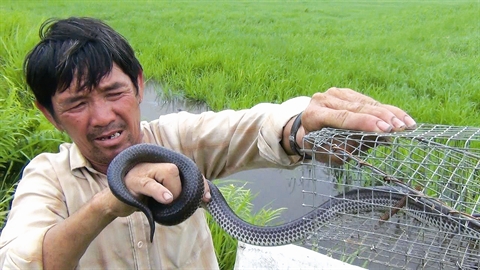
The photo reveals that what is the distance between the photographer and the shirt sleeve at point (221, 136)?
2105mm

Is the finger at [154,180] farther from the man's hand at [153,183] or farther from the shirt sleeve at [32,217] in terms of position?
the shirt sleeve at [32,217]

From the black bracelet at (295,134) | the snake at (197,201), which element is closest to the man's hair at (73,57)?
the snake at (197,201)

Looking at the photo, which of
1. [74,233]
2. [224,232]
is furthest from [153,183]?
[224,232]

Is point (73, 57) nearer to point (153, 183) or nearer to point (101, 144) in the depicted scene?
point (101, 144)

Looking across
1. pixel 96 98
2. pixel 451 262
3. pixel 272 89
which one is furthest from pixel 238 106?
pixel 451 262

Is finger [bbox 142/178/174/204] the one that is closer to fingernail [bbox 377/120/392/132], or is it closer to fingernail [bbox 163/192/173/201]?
fingernail [bbox 163/192/173/201]

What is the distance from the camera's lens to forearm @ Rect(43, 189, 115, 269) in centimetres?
165

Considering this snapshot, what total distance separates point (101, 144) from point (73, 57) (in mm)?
342

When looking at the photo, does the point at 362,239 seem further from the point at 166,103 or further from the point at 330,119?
the point at 166,103

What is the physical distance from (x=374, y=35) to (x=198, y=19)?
13.0 ft

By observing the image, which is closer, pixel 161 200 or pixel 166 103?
pixel 161 200

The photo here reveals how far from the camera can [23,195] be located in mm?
1901

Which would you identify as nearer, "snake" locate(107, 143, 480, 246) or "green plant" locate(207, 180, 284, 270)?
"snake" locate(107, 143, 480, 246)

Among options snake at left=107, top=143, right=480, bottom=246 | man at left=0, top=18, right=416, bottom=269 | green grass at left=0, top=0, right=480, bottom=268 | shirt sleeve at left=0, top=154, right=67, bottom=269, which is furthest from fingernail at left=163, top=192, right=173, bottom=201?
green grass at left=0, top=0, right=480, bottom=268
